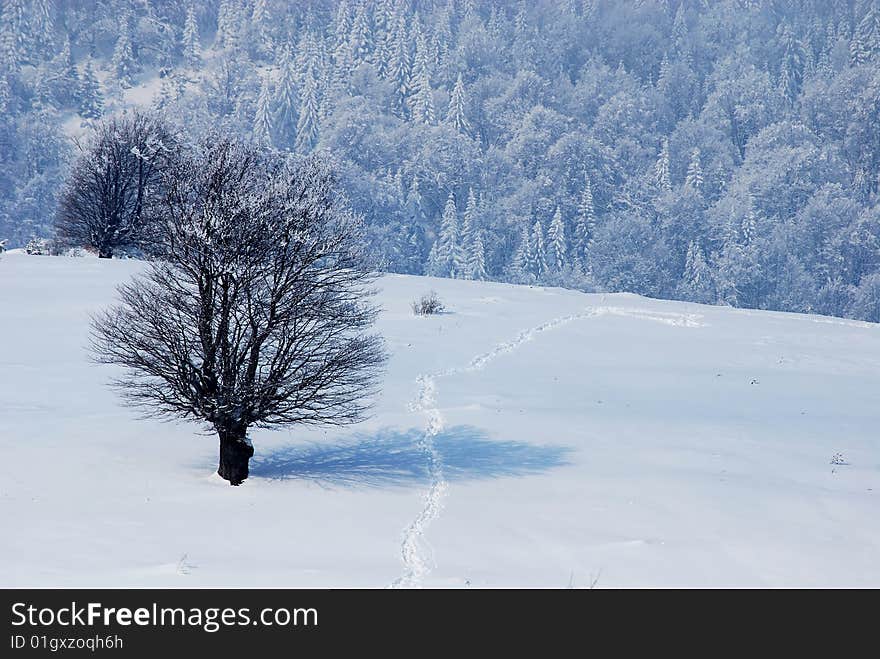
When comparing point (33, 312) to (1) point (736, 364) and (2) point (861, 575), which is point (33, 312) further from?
(2) point (861, 575)

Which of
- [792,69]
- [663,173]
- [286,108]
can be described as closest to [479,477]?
[663,173]

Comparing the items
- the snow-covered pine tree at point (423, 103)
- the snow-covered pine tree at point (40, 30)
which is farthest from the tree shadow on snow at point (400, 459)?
the snow-covered pine tree at point (40, 30)

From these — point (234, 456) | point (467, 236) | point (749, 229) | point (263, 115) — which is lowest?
point (467, 236)

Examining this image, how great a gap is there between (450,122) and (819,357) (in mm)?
112404

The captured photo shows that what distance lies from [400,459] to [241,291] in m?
5.48

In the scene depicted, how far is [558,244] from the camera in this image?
11300 centimetres

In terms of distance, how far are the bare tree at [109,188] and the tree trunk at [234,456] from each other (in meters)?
33.1

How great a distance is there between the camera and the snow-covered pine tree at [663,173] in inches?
5113

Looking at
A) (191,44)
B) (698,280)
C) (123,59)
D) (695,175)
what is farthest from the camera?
(191,44)

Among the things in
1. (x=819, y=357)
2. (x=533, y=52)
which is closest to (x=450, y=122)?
(x=533, y=52)

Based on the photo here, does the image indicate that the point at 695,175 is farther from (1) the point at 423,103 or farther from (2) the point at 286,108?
(2) the point at 286,108

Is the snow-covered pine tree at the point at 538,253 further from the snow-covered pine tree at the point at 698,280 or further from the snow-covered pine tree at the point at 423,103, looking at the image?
the snow-covered pine tree at the point at 423,103

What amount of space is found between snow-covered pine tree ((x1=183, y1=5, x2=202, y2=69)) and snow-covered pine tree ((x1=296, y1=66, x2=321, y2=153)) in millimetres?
40511
